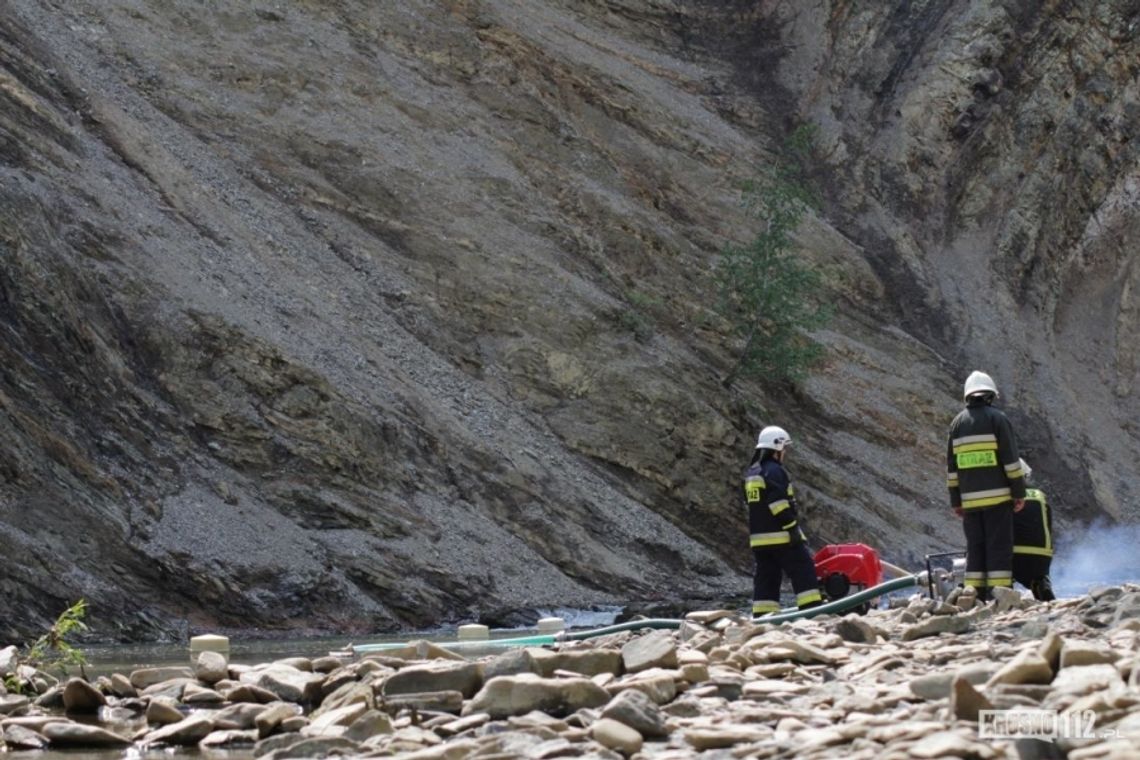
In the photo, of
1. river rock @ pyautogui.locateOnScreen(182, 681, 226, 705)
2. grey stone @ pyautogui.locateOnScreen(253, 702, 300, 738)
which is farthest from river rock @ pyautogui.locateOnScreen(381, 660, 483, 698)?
river rock @ pyautogui.locateOnScreen(182, 681, 226, 705)

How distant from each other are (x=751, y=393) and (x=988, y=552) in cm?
2216

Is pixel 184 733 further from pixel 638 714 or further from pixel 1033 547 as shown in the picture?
pixel 1033 547

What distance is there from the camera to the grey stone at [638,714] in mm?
6824

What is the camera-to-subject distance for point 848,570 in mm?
14117

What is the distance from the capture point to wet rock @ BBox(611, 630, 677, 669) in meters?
8.18

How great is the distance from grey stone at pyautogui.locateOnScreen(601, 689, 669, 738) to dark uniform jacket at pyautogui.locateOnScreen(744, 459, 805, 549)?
6.74 m

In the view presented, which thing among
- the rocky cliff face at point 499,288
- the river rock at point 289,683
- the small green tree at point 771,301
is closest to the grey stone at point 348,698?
the river rock at point 289,683

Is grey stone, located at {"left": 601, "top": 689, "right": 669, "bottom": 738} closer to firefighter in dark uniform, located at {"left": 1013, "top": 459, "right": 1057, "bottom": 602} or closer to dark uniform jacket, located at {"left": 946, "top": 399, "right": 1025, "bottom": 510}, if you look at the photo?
dark uniform jacket, located at {"left": 946, "top": 399, "right": 1025, "bottom": 510}

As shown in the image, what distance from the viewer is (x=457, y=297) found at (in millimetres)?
30078

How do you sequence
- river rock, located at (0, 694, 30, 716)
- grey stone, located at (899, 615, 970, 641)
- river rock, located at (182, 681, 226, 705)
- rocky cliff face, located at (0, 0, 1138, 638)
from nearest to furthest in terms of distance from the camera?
river rock, located at (0, 694, 30, 716)
river rock, located at (182, 681, 226, 705)
grey stone, located at (899, 615, 970, 641)
rocky cliff face, located at (0, 0, 1138, 638)

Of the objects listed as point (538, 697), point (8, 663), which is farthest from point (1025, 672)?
point (8, 663)

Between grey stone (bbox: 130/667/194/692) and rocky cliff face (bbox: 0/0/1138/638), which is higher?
rocky cliff face (bbox: 0/0/1138/638)

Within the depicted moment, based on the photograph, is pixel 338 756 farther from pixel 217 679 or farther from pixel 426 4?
pixel 426 4

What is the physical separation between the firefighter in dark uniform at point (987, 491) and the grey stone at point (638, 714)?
5.71 metres
